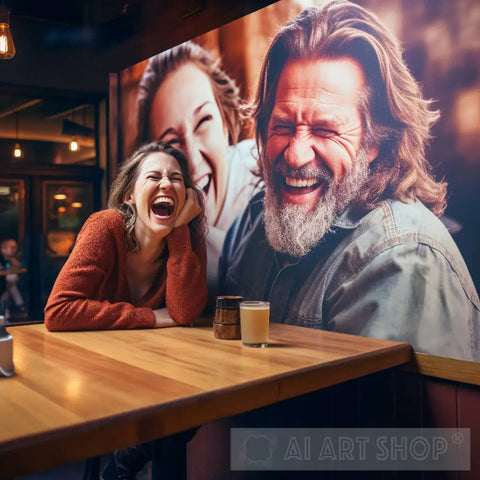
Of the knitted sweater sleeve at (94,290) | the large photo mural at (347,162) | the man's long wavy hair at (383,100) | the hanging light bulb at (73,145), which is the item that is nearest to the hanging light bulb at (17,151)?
the hanging light bulb at (73,145)

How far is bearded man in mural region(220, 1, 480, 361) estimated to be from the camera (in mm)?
1633

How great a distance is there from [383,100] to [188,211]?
0.90m

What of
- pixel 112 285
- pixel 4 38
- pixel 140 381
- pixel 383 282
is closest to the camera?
pixel 140 381

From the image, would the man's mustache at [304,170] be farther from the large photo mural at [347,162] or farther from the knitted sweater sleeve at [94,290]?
the knitted sweater sleeve at [94,290]

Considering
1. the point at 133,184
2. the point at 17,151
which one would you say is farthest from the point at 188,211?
the point at 17,151

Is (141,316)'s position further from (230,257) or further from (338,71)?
(338,71)

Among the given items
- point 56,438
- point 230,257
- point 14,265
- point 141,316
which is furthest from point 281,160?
point 14,265

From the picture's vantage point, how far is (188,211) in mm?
2195

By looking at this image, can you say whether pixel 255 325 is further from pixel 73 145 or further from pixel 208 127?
pixel 73 145

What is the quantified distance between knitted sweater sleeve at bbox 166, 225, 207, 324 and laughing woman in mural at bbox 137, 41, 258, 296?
0.97ft

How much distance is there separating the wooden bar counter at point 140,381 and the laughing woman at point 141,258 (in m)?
0.09

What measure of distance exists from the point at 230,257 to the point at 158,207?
413 mm

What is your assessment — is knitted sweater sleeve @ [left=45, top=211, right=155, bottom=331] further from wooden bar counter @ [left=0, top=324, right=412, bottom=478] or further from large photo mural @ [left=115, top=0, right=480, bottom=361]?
large photo mural @ [left=115, top=0, right=480, bottom=361]

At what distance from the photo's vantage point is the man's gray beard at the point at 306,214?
6.10 feet
